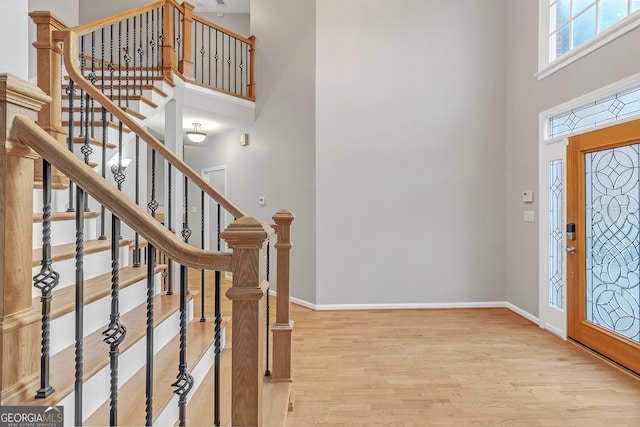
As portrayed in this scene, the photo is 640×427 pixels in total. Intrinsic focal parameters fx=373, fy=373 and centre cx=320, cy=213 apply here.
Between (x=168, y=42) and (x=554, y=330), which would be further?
(x=168, y=42)

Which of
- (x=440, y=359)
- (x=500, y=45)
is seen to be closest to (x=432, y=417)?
(x=440, y=359)

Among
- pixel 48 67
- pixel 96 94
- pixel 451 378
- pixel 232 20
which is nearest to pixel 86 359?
pixel 96 94

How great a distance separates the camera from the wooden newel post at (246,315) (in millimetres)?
1106

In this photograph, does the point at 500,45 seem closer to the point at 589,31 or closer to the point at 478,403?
the point at 589,31

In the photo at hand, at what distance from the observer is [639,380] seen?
2.71m

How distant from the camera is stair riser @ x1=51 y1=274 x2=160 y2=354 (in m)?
1.61

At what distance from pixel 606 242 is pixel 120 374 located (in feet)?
12.1

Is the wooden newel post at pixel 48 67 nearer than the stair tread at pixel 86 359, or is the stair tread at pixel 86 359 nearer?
the stair tread at pixel 86 359

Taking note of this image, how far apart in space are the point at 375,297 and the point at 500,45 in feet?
11.6

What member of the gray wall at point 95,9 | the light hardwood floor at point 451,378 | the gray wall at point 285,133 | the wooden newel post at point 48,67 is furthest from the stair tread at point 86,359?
the gray wall at point 95,9

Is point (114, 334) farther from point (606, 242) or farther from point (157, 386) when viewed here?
point (606, 242)

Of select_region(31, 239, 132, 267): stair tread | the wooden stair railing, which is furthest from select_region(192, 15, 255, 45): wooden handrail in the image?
the wooden stair railing

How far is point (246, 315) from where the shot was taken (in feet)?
3.71

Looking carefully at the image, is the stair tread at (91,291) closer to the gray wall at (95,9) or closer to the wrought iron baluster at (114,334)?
the wrought iron baluster at (114,334)
